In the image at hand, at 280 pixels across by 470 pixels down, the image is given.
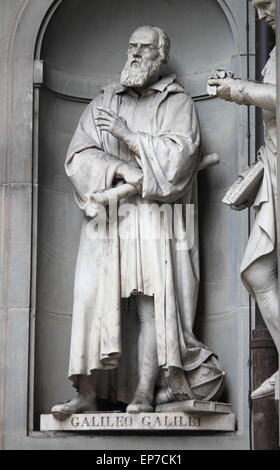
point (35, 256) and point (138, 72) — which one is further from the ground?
point (138, 72)

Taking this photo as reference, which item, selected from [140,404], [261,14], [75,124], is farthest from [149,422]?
[261,14]

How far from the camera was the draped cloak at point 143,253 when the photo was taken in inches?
447

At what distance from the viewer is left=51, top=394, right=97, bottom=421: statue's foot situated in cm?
1141

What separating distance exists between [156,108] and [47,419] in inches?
77.8

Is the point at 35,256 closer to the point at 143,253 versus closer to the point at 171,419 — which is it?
the point at 143,253

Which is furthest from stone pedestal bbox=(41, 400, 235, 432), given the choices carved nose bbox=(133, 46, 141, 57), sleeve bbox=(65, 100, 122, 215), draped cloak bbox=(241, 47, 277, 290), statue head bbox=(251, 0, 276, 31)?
statue head bbox=(251, 0, 276, 31)

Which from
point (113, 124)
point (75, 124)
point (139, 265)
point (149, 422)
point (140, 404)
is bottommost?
point (149, 422)

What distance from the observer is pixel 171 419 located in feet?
36.8

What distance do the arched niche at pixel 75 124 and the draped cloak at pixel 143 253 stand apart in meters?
0.23

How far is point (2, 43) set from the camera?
12.1 m

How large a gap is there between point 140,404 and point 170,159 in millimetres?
1437

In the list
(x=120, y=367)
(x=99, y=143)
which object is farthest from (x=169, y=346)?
(x=99, y=143)

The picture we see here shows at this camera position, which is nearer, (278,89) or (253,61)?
(278,89)

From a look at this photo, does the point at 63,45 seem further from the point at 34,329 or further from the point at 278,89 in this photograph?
the point at 278,89
